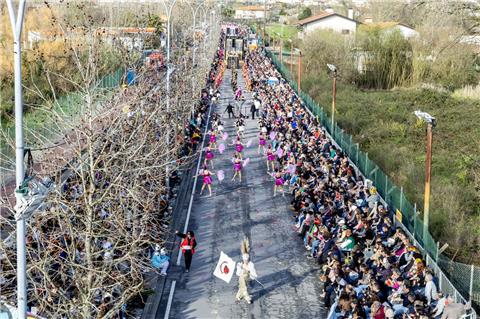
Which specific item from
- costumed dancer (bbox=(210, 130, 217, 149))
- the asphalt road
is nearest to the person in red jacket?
the asphalt road

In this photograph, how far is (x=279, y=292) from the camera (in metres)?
18.8

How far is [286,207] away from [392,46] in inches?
1864

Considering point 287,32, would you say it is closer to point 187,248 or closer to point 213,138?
point 213,138

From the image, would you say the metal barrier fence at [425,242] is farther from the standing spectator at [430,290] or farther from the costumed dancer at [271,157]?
the costumed dancer at [271,157]

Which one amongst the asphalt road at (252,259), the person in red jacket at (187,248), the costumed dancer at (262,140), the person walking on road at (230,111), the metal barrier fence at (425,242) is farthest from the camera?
the person walking on road at (230,111)

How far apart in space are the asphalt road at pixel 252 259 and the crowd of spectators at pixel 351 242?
0.52 meters

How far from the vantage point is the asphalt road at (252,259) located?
17.6 metres

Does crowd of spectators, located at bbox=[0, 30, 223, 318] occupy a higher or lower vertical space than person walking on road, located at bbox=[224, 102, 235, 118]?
higher

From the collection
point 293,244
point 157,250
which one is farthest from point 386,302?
point 293,244

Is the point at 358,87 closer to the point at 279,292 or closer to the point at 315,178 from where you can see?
the point at 315,178

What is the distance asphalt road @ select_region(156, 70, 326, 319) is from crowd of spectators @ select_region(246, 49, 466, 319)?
524mm

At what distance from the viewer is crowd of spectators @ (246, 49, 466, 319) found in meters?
15.3

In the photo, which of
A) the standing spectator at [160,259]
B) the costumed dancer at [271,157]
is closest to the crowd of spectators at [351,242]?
the costumed dancer at [271,157]

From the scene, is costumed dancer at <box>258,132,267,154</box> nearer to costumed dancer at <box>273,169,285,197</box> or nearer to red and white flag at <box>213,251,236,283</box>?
costumed dancer at <box>273,169,285,197</box>
